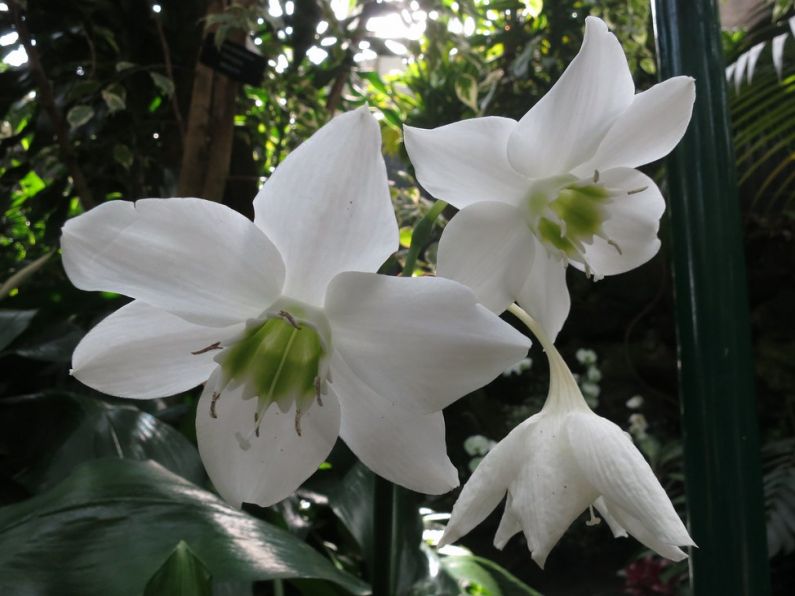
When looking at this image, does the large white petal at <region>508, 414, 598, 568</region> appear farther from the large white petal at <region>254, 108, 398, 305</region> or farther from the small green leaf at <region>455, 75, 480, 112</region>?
the small green leaf at <region>455, 75, 480, 112</region>

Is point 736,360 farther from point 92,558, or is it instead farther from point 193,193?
point 193,193

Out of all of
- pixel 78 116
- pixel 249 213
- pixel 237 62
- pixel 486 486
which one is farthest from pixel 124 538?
pixel 249 213

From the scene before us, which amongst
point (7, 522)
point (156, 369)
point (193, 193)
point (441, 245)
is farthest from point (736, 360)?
point (193, 193)

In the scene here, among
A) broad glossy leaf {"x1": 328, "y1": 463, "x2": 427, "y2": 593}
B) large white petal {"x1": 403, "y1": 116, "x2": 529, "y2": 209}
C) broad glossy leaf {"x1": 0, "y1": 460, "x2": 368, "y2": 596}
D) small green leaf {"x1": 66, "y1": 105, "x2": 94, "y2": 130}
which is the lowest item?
broad glossy leaf {"x1": 328, "y1": 463, "x2": 427, "y2": 593}

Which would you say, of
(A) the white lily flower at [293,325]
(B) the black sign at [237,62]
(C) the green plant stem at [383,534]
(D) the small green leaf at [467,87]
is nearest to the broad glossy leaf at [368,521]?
(C) the green plant stem at [383,534]

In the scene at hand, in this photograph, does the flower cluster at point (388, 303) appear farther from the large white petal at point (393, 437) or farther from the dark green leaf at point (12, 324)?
the dark green leaf at point (12, 324)

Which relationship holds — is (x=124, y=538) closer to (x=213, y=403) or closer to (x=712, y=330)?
(x=213, y=403)

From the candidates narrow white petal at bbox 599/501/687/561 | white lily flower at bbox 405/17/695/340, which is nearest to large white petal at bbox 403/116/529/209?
white lily flower at bbox 405/17/695/340
